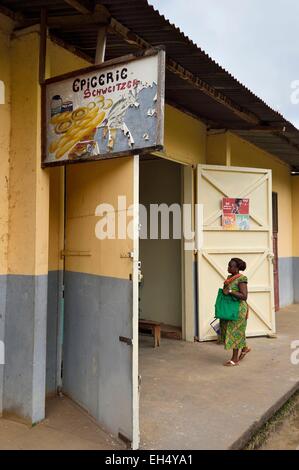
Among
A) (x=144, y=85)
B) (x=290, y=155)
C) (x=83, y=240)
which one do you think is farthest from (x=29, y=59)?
(x=290, y=155)

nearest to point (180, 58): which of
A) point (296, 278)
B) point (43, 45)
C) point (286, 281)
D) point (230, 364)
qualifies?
point (43, 45)

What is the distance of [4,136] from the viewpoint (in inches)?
152

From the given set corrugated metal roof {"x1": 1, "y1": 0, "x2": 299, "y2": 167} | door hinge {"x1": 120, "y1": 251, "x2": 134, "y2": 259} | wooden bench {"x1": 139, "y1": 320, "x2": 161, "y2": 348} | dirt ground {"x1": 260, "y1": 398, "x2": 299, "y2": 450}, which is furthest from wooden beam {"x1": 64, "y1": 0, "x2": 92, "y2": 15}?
wooden bench {"x1": 139, "y1": 320, "x2": 161, "y2": 348}

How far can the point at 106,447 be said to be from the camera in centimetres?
329

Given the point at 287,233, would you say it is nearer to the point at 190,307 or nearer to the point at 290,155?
the point at 290,155

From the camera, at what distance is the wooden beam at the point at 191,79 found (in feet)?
12.8

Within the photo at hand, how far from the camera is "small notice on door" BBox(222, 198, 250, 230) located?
6949 millimetres

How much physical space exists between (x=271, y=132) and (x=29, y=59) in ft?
15.5

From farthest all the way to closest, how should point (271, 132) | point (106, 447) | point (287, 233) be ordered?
point (287, 233)
point (271, 132)
point (106, 447)

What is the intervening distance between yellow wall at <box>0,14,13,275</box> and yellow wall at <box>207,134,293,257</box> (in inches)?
163

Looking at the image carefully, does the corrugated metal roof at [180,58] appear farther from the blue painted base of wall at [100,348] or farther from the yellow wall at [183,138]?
the blue painted base of wall at [100,348]

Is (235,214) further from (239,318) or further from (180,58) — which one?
(180,58)

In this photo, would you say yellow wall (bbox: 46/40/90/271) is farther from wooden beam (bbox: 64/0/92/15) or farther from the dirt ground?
the dirt ground

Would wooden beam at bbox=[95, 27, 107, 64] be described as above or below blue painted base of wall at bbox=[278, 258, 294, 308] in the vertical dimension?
above
